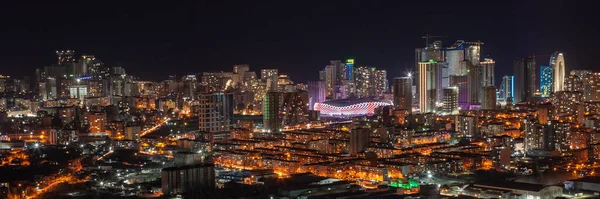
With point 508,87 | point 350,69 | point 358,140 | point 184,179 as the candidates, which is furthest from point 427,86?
point 184,179

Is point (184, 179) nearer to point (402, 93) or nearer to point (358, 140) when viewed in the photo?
point (358, 140)

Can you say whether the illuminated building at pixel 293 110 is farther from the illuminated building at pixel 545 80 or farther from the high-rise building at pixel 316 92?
the illuminated building at pixel 545 80

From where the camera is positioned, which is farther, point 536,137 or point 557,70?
point 557,70

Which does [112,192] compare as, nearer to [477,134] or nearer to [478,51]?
[477,134]

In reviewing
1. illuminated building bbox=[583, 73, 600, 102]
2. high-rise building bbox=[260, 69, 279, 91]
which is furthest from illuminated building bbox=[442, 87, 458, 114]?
high-rise building bbox=[260, 69, 279, 91]

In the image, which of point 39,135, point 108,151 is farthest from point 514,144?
point 39,135
